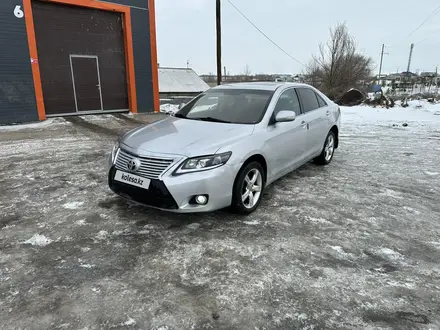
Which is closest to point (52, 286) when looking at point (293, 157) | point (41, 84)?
point (293, 157)

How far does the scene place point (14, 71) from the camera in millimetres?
10195

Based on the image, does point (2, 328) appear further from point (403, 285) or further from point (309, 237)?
point (403, 285)

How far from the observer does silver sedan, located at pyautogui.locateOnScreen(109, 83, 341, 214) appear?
3.33 meters

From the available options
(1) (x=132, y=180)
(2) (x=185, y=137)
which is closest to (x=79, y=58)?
(2) (x=185, y=137)

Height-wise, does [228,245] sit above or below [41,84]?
below

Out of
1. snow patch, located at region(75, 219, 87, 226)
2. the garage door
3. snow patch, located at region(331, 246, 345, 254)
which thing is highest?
the garage door

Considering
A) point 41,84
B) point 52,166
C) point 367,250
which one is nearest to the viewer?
point 367,250

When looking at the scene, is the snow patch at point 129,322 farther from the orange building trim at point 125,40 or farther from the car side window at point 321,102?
the orange building trim at point 125,40

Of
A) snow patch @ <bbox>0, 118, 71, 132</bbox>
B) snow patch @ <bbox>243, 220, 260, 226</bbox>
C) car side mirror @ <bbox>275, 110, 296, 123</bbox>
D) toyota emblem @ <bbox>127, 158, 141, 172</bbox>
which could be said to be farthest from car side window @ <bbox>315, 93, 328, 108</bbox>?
snow patch @ <bbox>0, 118, 71, 132</bbox>

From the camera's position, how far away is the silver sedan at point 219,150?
10.9 ft

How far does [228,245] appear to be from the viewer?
3.27m

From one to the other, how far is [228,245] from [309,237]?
88 centimetres

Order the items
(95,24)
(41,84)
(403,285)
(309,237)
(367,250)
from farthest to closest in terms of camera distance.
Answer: (95,24) < (41,84) < (309,237) < (367,250) < (403,285)

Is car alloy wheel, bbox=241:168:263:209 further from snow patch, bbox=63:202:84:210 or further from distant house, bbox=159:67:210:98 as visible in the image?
distant house, bbox=159:67:210:98
